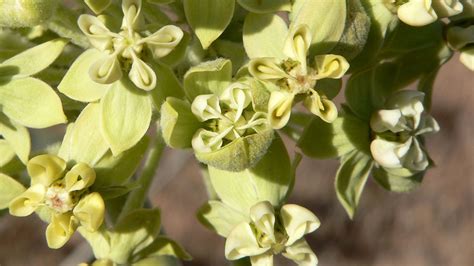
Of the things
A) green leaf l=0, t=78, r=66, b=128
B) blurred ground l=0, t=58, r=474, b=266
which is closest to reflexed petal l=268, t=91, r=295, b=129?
green leaf l=0, t=78, r=66, b=128

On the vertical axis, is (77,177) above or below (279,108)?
below

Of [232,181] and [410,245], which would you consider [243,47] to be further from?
[410,245]

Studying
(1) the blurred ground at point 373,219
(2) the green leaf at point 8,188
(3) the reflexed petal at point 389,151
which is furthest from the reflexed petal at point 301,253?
(1) the blurred ground at point 373,219

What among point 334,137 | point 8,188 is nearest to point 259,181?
point 334,137

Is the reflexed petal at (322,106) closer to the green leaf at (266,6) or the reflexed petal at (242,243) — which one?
the green leaf at (266,6)

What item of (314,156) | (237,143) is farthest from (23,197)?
(314,156)

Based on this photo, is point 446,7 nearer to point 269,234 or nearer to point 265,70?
point 265,70
